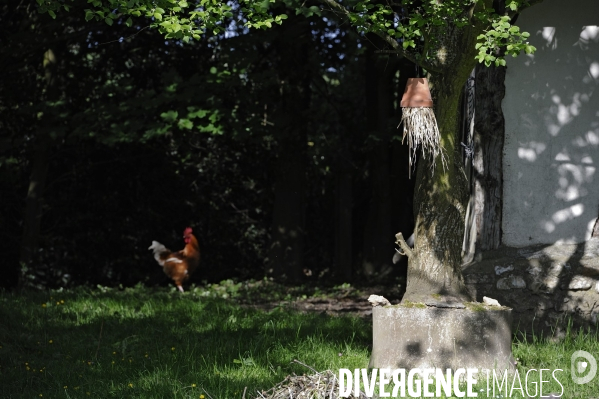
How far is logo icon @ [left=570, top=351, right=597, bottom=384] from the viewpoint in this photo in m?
5.36

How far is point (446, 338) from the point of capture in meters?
5.55

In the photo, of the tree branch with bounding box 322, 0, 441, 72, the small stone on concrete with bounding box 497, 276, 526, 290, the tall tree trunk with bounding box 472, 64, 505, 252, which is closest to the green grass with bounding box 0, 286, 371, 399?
the small stone on concrete with bounding box 497, 276, 526, 290

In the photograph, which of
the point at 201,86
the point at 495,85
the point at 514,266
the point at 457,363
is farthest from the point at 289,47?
the point at 457,363

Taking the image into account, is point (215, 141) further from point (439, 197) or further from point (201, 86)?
point (439, 197)

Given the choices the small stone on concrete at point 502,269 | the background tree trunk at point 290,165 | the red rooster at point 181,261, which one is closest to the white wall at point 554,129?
the small stone on concrete at point 502,269

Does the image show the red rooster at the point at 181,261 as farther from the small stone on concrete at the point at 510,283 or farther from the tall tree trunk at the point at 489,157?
the small stone on concrete at the point at 510,283

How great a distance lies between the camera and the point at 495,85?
7.93 meters

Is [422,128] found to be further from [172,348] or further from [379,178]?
[379,178]

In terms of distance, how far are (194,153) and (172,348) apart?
348 inches

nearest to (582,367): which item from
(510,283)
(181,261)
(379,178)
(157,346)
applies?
(510,283)

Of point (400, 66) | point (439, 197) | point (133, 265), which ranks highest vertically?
point (400, 66)

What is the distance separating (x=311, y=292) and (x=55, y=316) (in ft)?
13.7

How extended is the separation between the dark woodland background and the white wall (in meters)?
3.51

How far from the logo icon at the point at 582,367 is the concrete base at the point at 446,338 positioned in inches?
18.5
